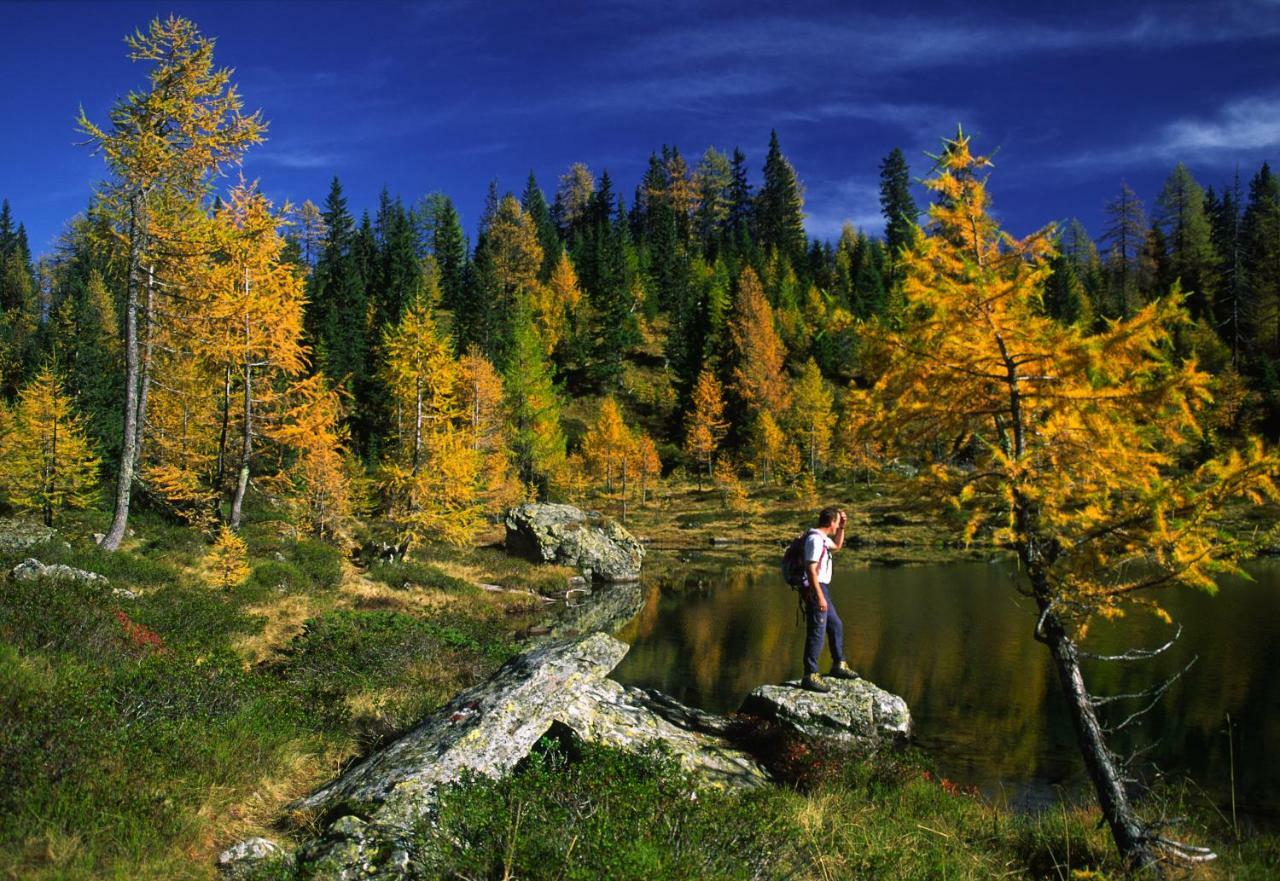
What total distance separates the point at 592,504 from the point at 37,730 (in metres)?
51.5

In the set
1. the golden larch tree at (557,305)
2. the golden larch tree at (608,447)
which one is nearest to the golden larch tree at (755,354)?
the golden larch tree at (608,447)

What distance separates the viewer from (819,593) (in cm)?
947

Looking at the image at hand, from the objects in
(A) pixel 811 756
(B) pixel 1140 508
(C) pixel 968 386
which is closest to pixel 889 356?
(C) pixel 968 386

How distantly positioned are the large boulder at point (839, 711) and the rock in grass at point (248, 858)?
6412mm

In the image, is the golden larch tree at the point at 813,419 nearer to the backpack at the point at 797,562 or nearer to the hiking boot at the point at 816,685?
the hiking boot at the point at 816,685

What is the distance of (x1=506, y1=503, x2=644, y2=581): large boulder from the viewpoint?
3466 cm

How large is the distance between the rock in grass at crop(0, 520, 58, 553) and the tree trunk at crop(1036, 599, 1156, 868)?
16232 mm

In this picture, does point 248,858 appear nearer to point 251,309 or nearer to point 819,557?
point 819,557

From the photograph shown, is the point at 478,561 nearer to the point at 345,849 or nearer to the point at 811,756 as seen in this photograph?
the point at 811,756

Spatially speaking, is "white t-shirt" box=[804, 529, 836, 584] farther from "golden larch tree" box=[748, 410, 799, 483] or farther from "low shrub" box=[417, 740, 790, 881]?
"golden larch tree" box=[748, 410, 799, 483]

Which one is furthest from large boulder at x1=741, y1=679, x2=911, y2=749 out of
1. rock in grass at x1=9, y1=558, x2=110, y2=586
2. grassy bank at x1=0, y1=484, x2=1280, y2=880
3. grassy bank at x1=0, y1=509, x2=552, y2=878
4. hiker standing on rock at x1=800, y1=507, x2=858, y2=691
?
rock in grass at x1=9, y1=558, x2=110, y2=586

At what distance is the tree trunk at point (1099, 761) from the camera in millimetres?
6180

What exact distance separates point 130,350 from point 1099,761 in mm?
16931

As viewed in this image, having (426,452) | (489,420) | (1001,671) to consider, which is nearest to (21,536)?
(426,452)
